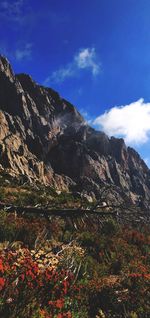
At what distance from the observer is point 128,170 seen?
122 meters

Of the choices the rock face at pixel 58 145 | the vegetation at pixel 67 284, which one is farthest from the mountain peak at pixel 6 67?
the vegetation at pixel 67 284

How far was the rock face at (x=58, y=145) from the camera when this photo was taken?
73000 mm

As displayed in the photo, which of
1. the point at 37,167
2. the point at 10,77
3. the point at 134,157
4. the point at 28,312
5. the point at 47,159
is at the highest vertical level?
the point at 10,77

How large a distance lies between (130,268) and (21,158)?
53.6m

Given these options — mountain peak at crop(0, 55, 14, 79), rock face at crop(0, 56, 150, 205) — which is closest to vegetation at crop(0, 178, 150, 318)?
rock face at crop(0, 56, 150, 205)

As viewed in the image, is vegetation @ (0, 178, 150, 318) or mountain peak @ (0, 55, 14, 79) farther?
mountain peak @ (0, 55, 14, 79)

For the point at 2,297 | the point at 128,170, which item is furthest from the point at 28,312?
the point at 128,170

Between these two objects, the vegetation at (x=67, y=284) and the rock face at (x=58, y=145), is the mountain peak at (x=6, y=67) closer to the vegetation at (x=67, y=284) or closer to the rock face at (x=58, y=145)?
the rock face at (x=58, y=145)

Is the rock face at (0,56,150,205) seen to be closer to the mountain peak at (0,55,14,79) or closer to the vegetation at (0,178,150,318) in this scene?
the mountain peak at (0,55,14,79)

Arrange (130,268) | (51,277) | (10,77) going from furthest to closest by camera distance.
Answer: (10,77), (130,268), (51,277)

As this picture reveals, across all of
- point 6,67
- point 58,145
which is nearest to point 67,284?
point 58,145

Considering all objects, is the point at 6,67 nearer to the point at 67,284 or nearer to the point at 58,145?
the point at 58,145

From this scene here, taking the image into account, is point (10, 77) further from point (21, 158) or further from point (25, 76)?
point (21, 158)

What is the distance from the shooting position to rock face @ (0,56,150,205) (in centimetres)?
7300
